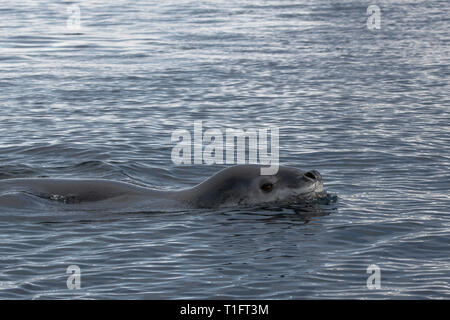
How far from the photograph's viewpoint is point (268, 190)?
1320 centimetres

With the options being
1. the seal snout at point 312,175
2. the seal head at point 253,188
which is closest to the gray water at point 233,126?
the seal head at point 253,188

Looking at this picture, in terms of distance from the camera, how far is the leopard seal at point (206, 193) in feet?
43.1

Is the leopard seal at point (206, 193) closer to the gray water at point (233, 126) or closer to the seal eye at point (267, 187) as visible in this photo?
the seal eye at point (267, 187)

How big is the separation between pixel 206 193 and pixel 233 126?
7.35 meters

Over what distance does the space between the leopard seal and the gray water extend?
0.19 meters

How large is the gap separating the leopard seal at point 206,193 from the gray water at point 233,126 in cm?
19

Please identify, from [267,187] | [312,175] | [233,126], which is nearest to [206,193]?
[267,187]

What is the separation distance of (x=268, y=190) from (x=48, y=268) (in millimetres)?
3646

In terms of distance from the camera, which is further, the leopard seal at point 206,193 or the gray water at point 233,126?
the leopard seal at point 206,193

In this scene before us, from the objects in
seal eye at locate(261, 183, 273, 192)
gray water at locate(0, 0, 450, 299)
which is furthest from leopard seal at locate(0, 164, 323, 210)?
gray water at locate(0, 0, 450, 299)

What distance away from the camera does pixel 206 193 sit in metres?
13.2

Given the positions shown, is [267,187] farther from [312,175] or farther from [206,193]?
[206,193]

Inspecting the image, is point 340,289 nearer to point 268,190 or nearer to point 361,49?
point 268,190
